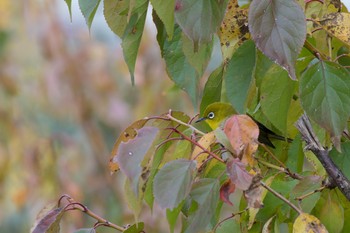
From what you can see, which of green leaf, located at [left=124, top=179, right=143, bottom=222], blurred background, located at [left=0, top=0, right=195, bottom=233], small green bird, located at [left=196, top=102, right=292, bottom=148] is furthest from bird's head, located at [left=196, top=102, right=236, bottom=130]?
blurred background, located at [left=0, top=0, right=195, bottom=233]

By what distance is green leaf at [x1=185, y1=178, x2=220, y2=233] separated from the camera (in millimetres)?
888

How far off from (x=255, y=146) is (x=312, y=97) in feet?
0.35

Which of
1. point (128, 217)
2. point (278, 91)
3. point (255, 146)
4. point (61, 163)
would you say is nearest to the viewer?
point (255, 146)

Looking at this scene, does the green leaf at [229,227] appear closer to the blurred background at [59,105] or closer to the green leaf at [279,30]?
the green leaf at [279,30]

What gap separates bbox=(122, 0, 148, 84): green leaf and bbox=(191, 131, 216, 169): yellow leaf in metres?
0.17

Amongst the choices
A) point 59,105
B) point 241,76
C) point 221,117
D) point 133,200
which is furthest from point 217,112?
point 59,105

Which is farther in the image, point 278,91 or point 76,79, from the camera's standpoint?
point 76,79

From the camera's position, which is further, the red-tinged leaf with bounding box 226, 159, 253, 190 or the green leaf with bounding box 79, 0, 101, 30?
the green leaf with bounding box 79, 0, 101, 30

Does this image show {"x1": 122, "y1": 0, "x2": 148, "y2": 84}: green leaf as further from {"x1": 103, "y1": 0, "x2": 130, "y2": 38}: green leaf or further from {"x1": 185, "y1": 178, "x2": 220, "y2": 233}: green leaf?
{"x1": 185, "y1": 178, "x2": 220, "y2": 233}: green leaf

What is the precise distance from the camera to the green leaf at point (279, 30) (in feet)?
2.81

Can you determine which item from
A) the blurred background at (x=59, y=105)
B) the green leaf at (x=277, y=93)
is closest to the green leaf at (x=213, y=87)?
the green leaf at (x=277, y=93)

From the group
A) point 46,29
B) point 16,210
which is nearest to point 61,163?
point 16,210

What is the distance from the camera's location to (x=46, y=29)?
15.5 ft

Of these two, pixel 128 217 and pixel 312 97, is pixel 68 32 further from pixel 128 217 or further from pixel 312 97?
pixel 312 97
